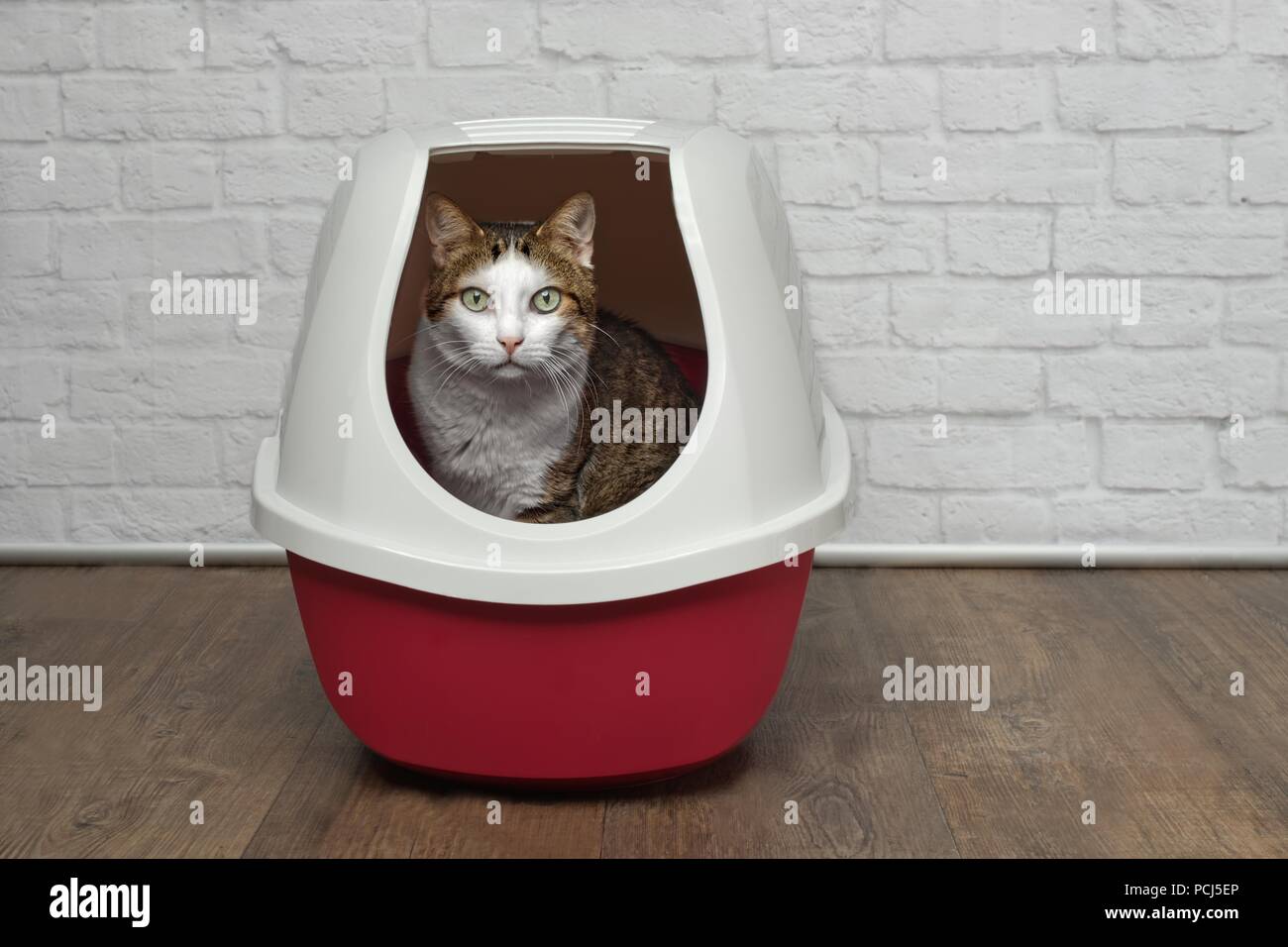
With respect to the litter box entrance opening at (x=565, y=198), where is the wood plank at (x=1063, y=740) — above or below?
below

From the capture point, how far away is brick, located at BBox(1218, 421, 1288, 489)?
6.05 feet

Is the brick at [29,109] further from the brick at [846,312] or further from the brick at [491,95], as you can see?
the brick at [846,312]

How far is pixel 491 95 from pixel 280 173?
1.03 ft

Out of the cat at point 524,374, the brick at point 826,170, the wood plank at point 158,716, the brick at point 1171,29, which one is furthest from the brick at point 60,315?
the brick at point 1171,29

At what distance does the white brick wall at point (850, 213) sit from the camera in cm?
175

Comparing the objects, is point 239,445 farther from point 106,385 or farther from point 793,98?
→ point 793,98

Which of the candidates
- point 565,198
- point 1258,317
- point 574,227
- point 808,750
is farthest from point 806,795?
point 1258,317

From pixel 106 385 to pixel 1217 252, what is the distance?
1591 millimetres

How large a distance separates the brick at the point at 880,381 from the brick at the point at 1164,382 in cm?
18

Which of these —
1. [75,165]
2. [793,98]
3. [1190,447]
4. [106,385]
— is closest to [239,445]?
[106,385]

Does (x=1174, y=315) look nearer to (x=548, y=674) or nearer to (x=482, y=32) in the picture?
(x=482, y=32)

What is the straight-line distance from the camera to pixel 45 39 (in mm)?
1773

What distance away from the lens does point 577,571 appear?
1.04 metres

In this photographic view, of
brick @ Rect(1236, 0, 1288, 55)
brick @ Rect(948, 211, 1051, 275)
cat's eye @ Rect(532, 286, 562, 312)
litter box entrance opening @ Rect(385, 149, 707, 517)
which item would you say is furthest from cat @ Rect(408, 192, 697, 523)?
brick @ Rect(1236, 0, 1288, 55)
